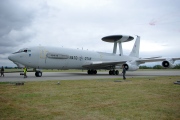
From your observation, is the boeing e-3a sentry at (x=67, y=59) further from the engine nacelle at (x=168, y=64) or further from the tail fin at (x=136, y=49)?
the tail fin at (x=136, y=49)

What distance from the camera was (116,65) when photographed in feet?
94.7

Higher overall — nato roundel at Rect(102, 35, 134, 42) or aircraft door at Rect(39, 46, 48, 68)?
nato roundel at Rect(102, 35, 134, 42)

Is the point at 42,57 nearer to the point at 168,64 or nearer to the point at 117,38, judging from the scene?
the point at 168,64

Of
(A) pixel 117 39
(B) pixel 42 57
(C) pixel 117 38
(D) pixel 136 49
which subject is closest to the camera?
(B) pixel 42 57

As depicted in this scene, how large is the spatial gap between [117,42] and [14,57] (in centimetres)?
2267

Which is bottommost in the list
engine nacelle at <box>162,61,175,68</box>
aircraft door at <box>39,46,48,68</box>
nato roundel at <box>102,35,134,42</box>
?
engine nacelle at <box>162,61,175,68</box>

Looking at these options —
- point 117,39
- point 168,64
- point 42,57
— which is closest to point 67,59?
point 42,57

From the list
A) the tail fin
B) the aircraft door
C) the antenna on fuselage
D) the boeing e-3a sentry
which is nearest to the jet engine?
the boeing e-3a sentry

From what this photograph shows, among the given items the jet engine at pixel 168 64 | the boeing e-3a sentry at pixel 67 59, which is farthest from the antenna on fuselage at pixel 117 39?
the jet engine at pixel 168 64

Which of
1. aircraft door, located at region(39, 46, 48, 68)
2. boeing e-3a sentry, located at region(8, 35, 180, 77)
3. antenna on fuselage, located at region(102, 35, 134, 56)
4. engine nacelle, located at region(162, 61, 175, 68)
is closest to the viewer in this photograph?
boeing e-3a sentry, located at region(8, 35, 180, 77)

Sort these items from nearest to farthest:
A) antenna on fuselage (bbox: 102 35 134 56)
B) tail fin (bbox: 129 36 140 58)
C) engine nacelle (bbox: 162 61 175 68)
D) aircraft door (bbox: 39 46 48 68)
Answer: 1. aircraft door (bbox: 39 46 48 68)
2. engine nacelle (bbox: 162 61 175 68)
3. antenna on fuselage (bbox: 102 35 134 56)
4. tail fin (bbox: 129 36 140 58)

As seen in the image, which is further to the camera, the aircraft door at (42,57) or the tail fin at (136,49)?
the tail fin at (136,49)

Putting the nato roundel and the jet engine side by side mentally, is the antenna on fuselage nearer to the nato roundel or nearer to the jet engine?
the nato roundel

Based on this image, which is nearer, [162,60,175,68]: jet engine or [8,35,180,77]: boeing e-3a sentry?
[8,35,180,77]: boeing e-3a sentry
